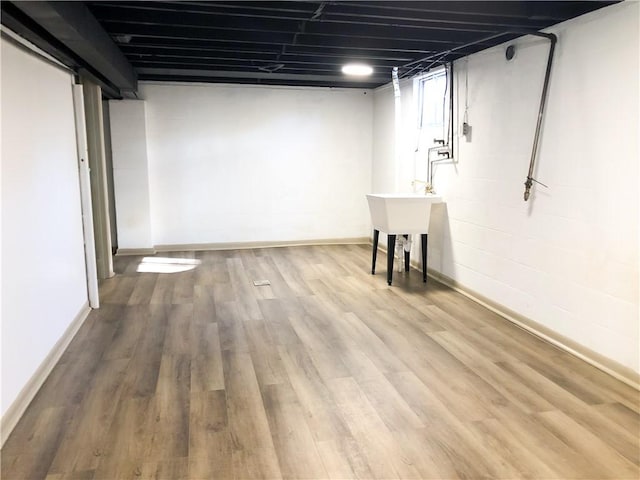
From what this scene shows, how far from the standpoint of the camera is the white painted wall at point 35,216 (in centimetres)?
262

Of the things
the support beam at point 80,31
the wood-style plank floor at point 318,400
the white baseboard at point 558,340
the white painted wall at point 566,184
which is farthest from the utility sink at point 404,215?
the support beam at point 80,31

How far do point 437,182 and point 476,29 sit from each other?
1951mm

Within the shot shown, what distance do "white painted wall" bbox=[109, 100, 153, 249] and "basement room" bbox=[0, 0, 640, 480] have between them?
18.5 inches

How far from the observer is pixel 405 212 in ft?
16.7

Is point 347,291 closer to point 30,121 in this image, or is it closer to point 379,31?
point 379,31

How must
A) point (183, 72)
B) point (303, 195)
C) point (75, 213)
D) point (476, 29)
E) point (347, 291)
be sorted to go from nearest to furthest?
point (476, 29) → point (75, 213) → point (347, 291) → point (183, 72) → point (303, 195)

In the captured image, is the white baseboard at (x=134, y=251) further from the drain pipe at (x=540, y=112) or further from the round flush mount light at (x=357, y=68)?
the drain pipe at (x=540, y=112)

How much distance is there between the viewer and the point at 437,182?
5496mm

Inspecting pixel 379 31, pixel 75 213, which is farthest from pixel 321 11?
pixel 75 213

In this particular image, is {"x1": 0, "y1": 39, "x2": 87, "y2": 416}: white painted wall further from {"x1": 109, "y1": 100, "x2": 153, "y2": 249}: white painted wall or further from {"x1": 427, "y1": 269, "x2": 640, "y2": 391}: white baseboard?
{"x1": 427, "y1": 269, "x2": 640, "y2": 391}: white baseboard

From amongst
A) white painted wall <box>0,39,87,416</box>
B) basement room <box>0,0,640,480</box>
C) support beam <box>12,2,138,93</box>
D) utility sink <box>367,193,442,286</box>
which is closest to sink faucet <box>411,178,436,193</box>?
basement room <box>0,0,640,480</box>

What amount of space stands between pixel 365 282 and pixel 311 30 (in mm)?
2622

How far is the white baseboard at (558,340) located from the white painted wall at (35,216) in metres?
3.42

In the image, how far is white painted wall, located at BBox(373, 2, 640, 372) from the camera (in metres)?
3.06
